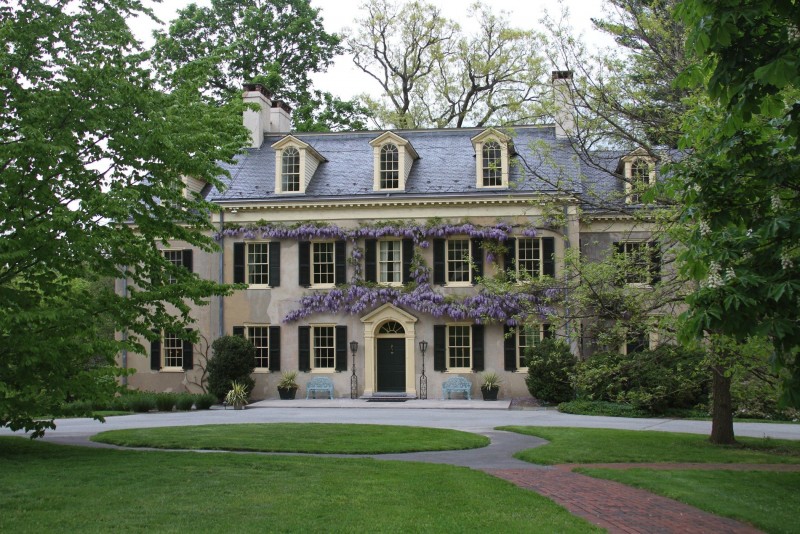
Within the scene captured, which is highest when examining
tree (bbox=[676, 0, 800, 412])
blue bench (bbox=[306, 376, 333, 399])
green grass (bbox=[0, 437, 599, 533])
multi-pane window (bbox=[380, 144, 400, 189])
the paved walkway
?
multi-pane window (bbox=[380, 144, 400, 189])

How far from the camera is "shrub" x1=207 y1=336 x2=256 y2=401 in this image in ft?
86.7

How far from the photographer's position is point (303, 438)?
1593cm

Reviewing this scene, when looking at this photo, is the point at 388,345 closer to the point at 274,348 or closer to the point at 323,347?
the point at 323,347

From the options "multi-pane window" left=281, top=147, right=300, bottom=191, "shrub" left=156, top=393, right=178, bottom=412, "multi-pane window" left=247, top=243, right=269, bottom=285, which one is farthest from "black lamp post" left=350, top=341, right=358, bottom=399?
"multi-pane window" left=281, top=147, right=300, bottom=191

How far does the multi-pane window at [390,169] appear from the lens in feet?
91.9

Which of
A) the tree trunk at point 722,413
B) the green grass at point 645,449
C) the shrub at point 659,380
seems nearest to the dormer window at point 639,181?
the tree trunk at point 722,413

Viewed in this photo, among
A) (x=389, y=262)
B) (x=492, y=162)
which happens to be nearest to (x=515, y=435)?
(x=389, y=262)

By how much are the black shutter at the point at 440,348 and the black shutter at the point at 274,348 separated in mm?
5364

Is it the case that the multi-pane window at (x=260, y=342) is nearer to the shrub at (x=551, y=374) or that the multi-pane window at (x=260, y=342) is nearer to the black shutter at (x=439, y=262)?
the black shutter at (x=439, y=262)

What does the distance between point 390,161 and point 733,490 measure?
1935 centimetres

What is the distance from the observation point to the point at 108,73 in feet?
41.0

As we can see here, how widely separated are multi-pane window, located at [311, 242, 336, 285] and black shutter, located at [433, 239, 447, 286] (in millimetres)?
3583

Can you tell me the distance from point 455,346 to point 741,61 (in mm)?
20873

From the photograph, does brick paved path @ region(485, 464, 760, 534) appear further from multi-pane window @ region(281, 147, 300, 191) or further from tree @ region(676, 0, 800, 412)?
multi-pane window @ region(281, 147, 300, 191)
